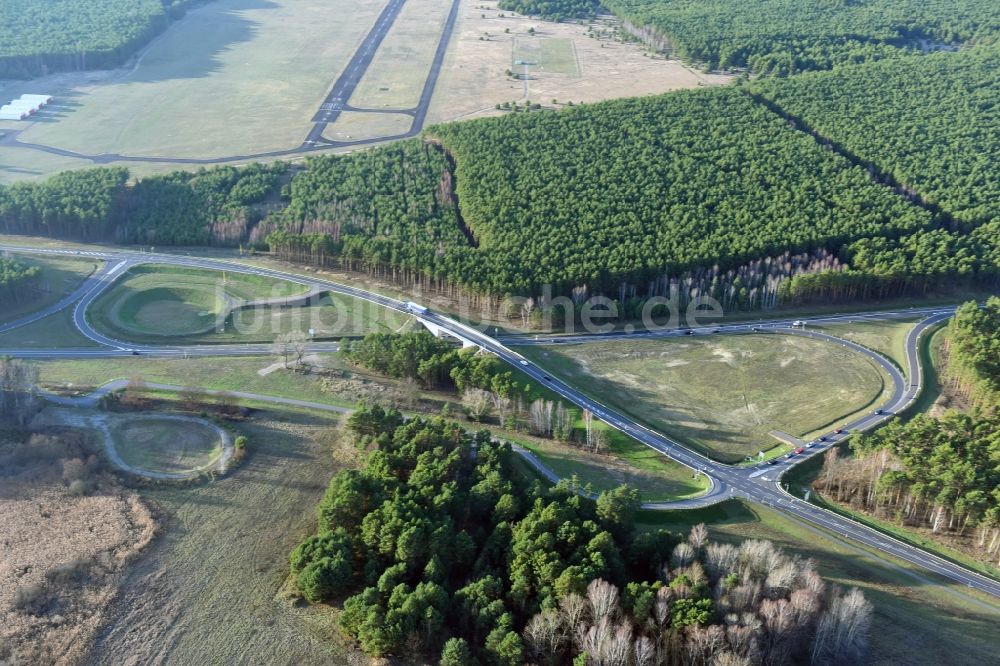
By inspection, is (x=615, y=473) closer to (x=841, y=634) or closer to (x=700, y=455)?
(x=700, y=455)

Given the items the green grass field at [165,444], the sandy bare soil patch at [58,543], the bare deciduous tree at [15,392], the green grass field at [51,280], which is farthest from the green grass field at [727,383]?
the green grass field at [51,280]

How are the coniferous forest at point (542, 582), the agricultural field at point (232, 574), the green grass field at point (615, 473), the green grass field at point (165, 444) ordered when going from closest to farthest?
the coniferous forest at point (542, 582), the agricultural field at point (232, 574), the green grass field at point (615, 473), the green grass field at point (165, 444)

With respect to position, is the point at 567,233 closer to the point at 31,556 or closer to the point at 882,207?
the point at 882,207

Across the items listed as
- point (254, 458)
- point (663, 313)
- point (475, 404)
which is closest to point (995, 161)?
point (663, 313)

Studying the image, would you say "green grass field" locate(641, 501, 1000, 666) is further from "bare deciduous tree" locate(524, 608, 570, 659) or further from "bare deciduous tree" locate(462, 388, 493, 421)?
"bare deciduous tree" locate(462, 388, 493, 421)

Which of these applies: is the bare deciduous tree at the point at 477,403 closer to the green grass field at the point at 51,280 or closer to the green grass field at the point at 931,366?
the green grass field at the point at 931,366

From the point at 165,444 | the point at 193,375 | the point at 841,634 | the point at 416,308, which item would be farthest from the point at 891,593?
the point at 193,375

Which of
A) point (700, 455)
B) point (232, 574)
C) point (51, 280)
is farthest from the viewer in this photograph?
point (51, 280)
